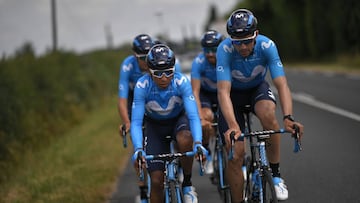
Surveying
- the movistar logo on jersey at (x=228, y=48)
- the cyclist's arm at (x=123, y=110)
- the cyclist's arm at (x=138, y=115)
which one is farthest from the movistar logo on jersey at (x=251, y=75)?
the cyclist's arm at (x=123, y=110)

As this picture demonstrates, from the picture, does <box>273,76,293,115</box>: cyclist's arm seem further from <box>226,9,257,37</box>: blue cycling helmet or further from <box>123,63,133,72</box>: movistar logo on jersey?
<box>123,63,133,72</box>: movistar logo on jersey

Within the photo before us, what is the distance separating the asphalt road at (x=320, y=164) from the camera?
27.3ft

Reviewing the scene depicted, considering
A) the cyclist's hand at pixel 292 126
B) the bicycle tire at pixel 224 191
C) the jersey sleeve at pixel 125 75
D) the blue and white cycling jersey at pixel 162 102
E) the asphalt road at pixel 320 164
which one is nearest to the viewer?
the cyclist's hand at pixel 292 126

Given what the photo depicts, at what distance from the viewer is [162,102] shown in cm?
679

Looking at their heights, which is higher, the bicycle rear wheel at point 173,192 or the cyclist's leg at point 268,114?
the cyclist's leg at point 268,114

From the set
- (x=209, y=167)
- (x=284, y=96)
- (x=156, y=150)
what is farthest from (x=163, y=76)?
(x=209, y=167)

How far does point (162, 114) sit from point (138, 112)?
15.1 inches

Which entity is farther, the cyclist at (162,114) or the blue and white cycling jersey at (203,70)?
the blue and white cycling jersey at (203,70)

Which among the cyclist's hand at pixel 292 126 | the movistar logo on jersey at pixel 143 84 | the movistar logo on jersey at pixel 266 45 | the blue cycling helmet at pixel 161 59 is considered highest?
the movistar logo on jersey at pixel 266 45

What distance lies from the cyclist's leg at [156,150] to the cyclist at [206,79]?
1.66 meters

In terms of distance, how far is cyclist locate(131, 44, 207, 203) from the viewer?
6410mm

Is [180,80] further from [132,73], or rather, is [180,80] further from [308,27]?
[308,27]

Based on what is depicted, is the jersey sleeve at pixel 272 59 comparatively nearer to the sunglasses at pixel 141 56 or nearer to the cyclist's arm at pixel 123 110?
the sunglasses at pixel 141 56

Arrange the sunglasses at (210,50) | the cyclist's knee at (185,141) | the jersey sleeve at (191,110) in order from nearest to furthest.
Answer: the jersey sleeve at (191,110) < the cyclist's knee at (185,141) < the sunglasses at (210,50)
